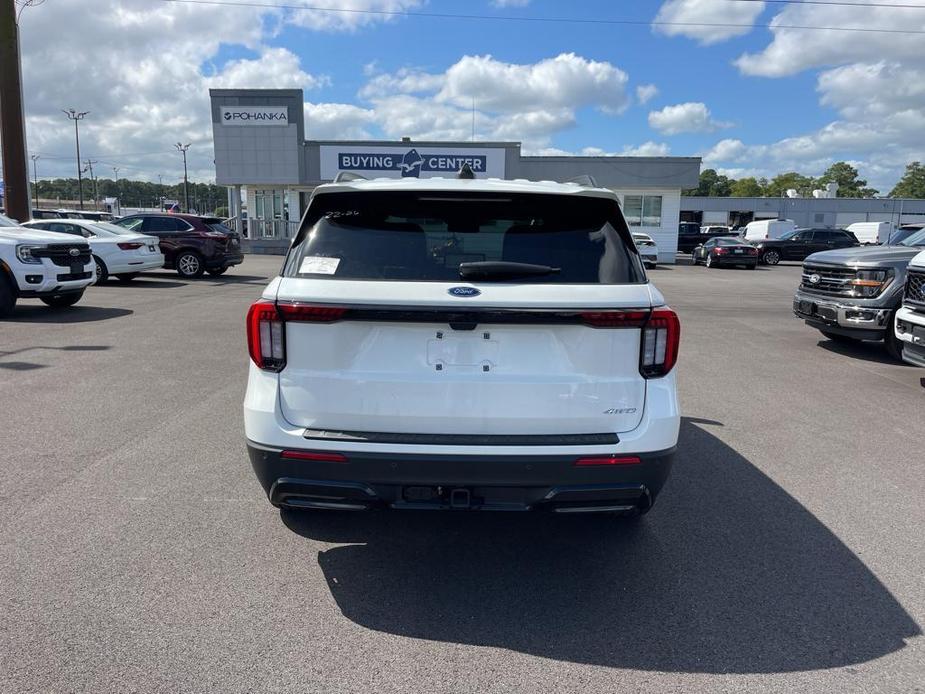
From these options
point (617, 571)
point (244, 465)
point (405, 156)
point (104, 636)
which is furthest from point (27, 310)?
point (405, 156)

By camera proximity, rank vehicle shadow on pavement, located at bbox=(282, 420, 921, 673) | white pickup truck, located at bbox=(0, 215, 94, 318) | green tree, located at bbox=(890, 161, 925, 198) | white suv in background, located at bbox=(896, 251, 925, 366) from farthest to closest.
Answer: green tree, located at bbox=(890, 161, 925, 198) < white pickup truck, located at bbox=(0, 215, 94, 318) < white suv in background, located at bbox=(896, 251, 925, 366) < vehicle shadow on pavement, located at bbox=(282, 420, 921, 673)

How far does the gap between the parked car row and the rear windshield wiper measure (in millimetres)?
11165

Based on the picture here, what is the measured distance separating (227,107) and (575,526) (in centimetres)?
3605

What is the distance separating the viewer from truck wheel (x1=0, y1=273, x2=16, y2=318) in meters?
11.7

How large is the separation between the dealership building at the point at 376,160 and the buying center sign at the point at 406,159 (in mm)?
50

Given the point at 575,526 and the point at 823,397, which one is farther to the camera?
the point at 823,397

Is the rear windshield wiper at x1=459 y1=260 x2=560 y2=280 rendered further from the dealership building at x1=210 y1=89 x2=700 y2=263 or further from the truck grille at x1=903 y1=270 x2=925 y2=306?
the dealership building at x1=210 y1=89 x2=700 y2=263

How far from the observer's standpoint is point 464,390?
10.2 ft

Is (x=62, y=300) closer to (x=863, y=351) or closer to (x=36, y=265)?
(x=36, y=265)

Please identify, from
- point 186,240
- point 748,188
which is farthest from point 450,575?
point 748,188

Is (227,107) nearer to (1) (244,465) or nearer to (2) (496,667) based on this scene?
(1) (244,465)

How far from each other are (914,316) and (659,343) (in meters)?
5.72

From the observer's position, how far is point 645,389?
10.6 ft

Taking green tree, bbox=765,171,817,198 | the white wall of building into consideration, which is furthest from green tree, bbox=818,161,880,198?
the white wall of building
